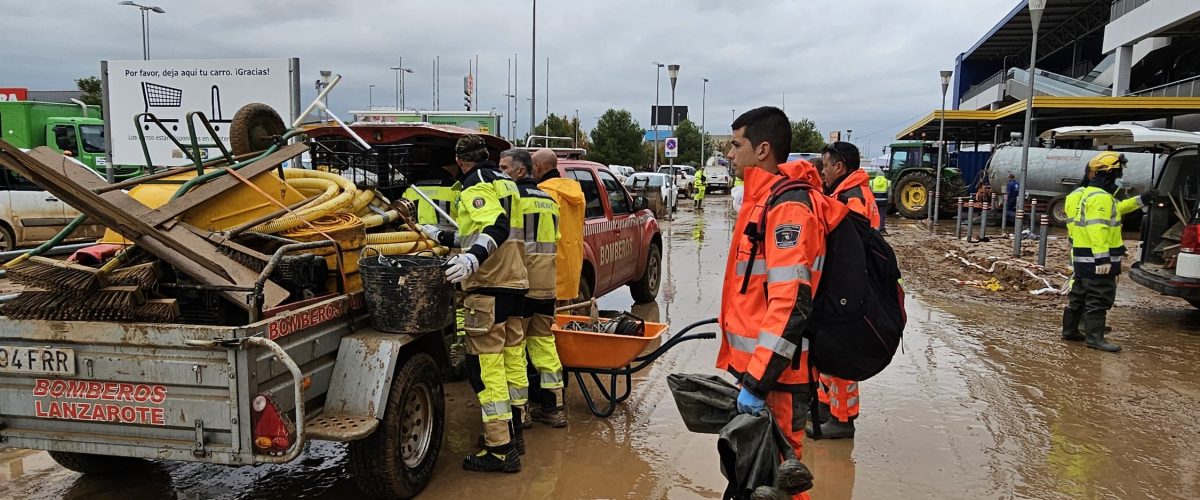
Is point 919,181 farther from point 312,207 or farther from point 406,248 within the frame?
point 312,207

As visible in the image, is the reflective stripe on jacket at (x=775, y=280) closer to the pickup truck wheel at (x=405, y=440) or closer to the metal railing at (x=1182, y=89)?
the pickup truck wheel at (x=405, y=440)

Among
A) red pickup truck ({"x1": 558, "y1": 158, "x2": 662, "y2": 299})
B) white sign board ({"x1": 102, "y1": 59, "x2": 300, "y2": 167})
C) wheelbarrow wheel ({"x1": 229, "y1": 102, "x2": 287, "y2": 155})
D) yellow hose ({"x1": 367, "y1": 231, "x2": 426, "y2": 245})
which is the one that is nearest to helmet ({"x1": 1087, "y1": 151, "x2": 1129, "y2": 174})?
red pickup truck ({"x1": 558, "y1": 158, "x2": 662, "y2": 299})

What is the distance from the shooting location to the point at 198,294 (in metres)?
3.28

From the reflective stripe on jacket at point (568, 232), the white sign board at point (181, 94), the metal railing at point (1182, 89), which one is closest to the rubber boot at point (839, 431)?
the reflective stripe on jacket at point (568, 232)

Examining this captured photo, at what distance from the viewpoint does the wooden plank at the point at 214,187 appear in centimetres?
345

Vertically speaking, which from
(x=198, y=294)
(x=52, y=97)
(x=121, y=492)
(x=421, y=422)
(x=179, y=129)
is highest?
(x=52, y=97)

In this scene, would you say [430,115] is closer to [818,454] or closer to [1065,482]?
[818,454]

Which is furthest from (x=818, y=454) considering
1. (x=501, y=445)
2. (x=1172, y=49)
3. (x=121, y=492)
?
(x=1172, y=49)

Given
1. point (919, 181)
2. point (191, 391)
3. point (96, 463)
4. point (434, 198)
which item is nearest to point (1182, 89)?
point (919, 181)

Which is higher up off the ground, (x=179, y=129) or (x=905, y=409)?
(x=179, y=129)

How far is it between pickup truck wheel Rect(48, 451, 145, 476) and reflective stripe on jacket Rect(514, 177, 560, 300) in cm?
245

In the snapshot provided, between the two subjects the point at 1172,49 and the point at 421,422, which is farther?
the point at 1172,49

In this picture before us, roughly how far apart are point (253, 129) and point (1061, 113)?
23.1 m

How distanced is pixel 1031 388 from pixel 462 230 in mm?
4701
